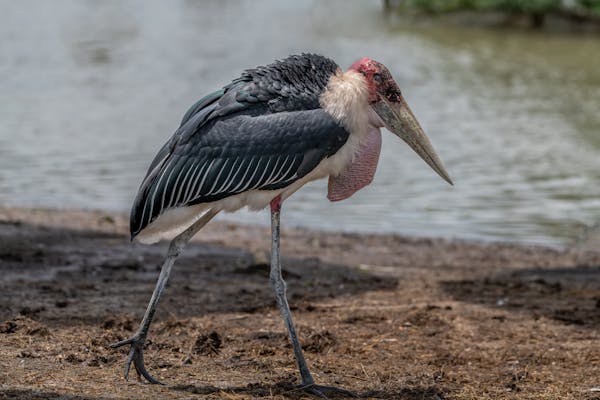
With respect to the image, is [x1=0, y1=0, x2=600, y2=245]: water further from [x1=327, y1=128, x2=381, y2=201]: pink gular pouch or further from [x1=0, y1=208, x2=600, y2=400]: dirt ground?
[x1=327, y1=128, x2=381, y2=201]: pink gular pouch

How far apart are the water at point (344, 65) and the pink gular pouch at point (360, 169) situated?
4546mm

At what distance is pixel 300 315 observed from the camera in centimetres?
626

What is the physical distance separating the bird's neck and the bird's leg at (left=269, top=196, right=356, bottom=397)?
472 mm

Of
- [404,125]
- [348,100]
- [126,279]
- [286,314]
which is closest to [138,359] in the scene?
[286,314]

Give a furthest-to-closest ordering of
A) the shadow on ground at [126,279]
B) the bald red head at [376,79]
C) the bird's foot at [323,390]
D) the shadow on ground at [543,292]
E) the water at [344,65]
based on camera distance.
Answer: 1. the water at [344,65]
2. the shadow on ground at [543,292]
3. the shadow on ground at [126,279]
4. the bald red head at [376,79]
5. the bird's foot at [323,390]

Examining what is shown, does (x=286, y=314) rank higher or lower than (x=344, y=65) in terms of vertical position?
higher

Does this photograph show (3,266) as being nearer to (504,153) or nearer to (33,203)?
(33,203)

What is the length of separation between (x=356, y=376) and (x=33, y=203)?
5769 mm

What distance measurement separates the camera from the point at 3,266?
6980 mm

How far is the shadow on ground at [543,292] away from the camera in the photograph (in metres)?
6.57

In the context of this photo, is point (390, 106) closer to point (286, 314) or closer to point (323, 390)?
point (286, 314)

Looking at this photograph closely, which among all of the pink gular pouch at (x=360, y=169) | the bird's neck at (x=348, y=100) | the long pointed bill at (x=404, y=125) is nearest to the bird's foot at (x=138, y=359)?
the pink gular pouch at (x=360, y=169)

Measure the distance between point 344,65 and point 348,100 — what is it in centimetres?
1449

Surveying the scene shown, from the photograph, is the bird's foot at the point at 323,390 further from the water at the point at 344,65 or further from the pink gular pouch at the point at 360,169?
the water at the point at 344,65
